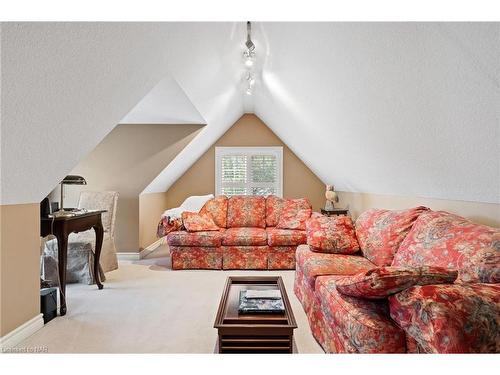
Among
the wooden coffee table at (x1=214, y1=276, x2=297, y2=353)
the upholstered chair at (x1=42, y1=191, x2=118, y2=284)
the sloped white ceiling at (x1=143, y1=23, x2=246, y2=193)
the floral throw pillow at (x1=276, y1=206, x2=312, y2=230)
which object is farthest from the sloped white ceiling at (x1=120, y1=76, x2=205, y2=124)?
the wooden coffee table at (x1=214, y1=276, x2=297, y2=353)

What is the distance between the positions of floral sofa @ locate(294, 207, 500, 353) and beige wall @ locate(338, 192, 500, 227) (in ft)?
0.90

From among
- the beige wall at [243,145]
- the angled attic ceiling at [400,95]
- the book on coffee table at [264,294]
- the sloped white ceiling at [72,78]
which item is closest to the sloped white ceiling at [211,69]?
the sloped white ceiling at [72,78]

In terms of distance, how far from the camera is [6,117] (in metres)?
1.76

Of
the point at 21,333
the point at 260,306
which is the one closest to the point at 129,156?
the point at 21,333

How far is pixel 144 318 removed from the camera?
264 cm

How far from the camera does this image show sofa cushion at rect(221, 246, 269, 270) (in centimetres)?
418

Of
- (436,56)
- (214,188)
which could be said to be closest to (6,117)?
(436,56)

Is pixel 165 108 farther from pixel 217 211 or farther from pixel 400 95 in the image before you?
pixel 400 95

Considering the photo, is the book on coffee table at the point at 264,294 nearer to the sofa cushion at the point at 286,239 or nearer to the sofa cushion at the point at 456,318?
the sofa cushion at the point at 456,318

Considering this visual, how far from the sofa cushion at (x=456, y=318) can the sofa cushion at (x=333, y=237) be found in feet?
5.82

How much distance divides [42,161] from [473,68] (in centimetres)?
259

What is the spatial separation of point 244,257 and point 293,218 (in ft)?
2.97

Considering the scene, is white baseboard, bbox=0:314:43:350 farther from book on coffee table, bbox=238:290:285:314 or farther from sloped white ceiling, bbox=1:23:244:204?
book on coffee table, bbox=238:290:285:314

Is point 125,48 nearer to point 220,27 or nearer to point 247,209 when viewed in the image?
point 220,27
